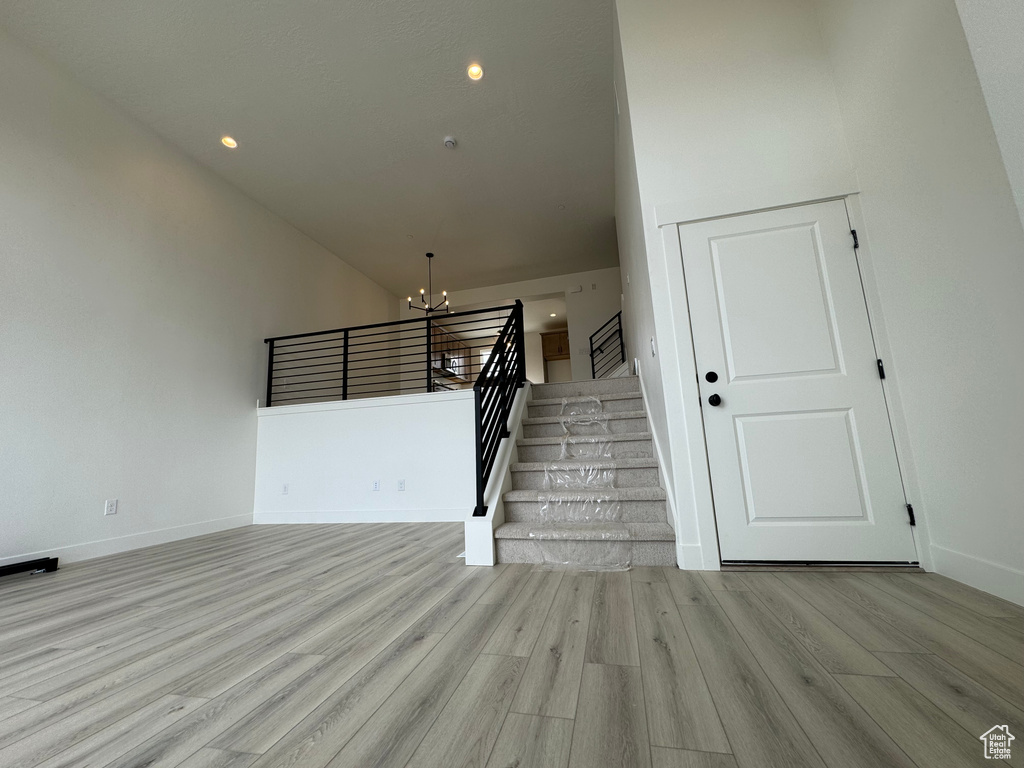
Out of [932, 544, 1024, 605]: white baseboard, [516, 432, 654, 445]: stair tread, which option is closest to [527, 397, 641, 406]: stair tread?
[516, 432, 654, 445]: stair tread

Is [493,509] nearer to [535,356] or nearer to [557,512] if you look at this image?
[557,512]

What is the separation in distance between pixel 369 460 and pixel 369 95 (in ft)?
12.0

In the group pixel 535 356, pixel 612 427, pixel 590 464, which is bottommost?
pixel 590 464

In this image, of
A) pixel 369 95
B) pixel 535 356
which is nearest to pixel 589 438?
pixel 369 95

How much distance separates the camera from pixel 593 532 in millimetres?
2398

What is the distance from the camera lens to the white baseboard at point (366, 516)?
431cm

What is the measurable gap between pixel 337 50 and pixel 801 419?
4421 millimetres

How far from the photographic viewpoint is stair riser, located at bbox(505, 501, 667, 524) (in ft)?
8.62

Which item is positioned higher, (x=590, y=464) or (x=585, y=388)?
(x=585, y=388)

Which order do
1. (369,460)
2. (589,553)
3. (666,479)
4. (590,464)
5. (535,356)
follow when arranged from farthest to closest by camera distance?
(535,356)
(369,460)
(590,464)
(666,479)
(589,553)

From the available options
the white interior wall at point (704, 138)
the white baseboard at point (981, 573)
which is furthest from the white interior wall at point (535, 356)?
the white baseboard at point (981, 573)

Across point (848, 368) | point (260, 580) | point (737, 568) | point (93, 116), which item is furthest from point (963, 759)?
point (93, 116)

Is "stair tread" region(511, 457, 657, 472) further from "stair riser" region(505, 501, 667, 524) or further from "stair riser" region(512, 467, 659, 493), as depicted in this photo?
"stair riser" region(505, 501, 667, 524)

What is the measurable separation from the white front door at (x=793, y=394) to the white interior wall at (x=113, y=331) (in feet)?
15.3
